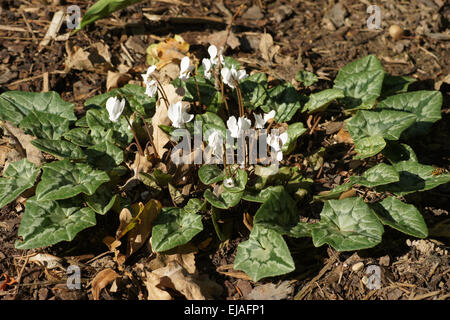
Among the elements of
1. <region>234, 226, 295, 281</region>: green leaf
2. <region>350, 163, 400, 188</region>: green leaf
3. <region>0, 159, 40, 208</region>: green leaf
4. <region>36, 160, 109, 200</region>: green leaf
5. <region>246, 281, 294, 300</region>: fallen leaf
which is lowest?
<region>246, 281, 294, 300</region>: fallen leaf

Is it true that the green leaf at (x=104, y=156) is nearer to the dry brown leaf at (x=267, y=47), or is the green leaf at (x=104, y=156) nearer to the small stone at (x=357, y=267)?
the small stone at (x=357, y=267)

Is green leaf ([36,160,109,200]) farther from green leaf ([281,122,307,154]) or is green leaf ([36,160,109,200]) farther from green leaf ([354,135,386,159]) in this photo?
green leaf ([354,135,386,159])

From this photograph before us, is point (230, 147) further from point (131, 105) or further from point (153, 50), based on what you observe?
point (153, 50)

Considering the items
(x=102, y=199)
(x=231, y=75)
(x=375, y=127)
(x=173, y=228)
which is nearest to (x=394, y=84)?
(x=375, y=127)

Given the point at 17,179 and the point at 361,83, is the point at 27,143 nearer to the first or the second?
the point at 17,179

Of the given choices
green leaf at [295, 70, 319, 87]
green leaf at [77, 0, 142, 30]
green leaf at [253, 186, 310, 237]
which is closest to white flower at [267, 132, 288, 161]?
green leaf at [253, 186, 310, 237]

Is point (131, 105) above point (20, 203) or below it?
above
